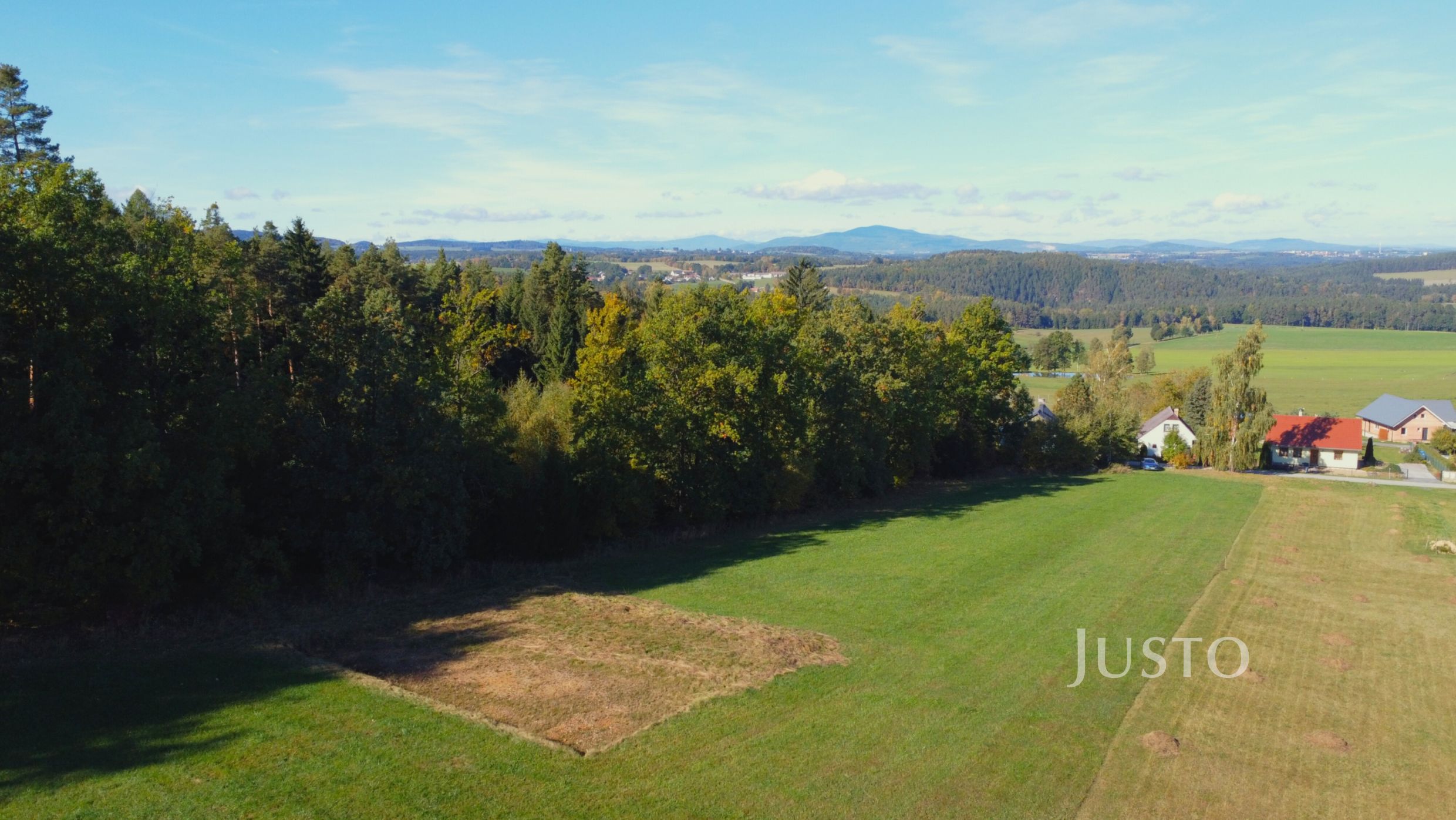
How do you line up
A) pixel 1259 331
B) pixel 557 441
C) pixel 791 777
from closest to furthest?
1. pixel 791 777
2. pixel 557 441
3. pixel 1259 331

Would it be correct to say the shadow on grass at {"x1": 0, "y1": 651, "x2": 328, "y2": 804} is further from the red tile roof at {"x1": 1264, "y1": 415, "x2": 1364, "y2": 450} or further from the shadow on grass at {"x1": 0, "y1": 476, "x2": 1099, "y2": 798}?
the red tile roof at {"x1": 1264, "y1": 415, "x2": 1364, "y2": 450}

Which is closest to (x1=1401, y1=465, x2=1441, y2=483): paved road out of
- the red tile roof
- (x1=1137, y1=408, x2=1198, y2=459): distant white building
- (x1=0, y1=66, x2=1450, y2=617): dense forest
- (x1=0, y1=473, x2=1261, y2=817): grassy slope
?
the red tile roof

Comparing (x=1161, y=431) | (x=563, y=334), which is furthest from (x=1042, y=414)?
(x=563, y=334)

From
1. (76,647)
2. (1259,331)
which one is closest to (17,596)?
(76,647)

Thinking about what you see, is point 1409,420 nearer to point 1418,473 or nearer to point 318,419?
point 1418,473

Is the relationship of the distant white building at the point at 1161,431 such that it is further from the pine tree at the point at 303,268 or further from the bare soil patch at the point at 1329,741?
the pine tree at the point at 303,268

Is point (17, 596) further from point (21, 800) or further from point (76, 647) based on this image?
point (21, 800)

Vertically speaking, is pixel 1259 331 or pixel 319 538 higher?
pixel 1259 331
